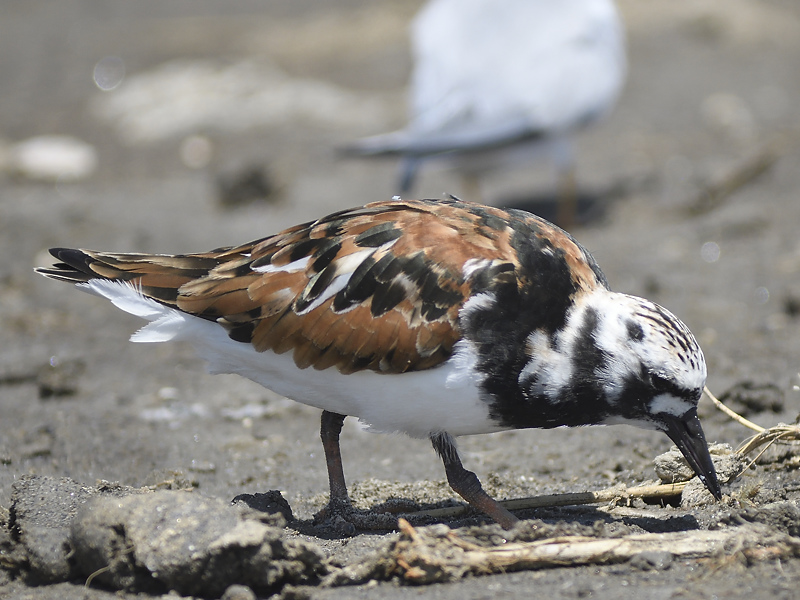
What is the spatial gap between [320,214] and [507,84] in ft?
7.75

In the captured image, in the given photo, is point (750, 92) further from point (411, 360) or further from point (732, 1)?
point (411, 360)

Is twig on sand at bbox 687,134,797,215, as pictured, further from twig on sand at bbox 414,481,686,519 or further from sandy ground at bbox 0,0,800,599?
twig on sand at bbox 414,481,686,519

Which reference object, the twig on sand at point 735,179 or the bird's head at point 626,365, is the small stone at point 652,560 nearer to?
the bird's head at point 626,365

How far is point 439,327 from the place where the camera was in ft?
12.3

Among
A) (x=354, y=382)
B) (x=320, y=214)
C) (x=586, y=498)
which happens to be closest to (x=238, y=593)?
(x=354, y=382)

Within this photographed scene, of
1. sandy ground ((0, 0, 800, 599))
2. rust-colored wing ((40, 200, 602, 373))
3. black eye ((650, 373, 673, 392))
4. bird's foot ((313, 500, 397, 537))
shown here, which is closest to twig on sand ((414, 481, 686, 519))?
sandy ground ((0, 0, 800, 599))

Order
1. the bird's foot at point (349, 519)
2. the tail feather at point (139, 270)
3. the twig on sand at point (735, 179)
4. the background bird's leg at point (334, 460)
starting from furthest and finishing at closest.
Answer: the twig on sand at point (735, 179) < the background bird's leg at point (334, 460) < the tail feather at point (139, 270) < the bird's foot at point (349, 519)

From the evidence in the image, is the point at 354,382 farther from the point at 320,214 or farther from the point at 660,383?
the point at 320,214

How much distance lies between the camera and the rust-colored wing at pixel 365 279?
381 centimetres

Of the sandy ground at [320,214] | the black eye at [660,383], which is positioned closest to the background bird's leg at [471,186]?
the sandy ground at [320,214]

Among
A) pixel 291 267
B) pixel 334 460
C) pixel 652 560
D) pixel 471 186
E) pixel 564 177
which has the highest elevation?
pixel 471 186

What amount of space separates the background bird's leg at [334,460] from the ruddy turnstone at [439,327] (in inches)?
16.6

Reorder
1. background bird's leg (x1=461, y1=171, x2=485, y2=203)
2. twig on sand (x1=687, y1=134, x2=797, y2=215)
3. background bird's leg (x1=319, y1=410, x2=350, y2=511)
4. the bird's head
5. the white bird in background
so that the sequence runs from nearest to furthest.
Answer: the bird's head, background bird's leg (x1=319, y1=410, x2=350, y2=511), the white bird in background, twig on sand (x1=687, y1=134, x2=797, y2=215), background bird's leg (x1=461, y1=171, x2=485, y2=203)

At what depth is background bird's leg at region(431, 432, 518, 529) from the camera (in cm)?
400
